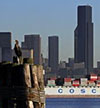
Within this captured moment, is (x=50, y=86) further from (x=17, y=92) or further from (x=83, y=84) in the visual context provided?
(x=17, y=92)

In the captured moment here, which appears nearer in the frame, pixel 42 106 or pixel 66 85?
pixel 42 106

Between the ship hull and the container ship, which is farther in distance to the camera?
the container ship

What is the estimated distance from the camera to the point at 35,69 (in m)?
11.1

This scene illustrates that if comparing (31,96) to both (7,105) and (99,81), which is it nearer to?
(7,105)

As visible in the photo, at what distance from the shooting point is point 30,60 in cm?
1125

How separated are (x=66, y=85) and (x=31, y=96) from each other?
465 feet

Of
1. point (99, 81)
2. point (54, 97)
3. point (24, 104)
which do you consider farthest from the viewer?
point (99, 81)

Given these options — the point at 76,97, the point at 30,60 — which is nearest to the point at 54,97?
the point at 76,97

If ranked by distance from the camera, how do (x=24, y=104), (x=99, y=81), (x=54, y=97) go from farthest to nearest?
(x=99, y=81) → (x=54, y=97) → (x=24, y=104)

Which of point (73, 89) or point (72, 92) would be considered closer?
point (73, 89)

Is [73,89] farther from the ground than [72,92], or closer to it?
farther from the ground

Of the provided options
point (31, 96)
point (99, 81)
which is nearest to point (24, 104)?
point (31, 96)

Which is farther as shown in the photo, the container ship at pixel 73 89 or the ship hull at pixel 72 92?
the container ship at pixel 73 89

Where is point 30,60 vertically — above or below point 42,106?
above
